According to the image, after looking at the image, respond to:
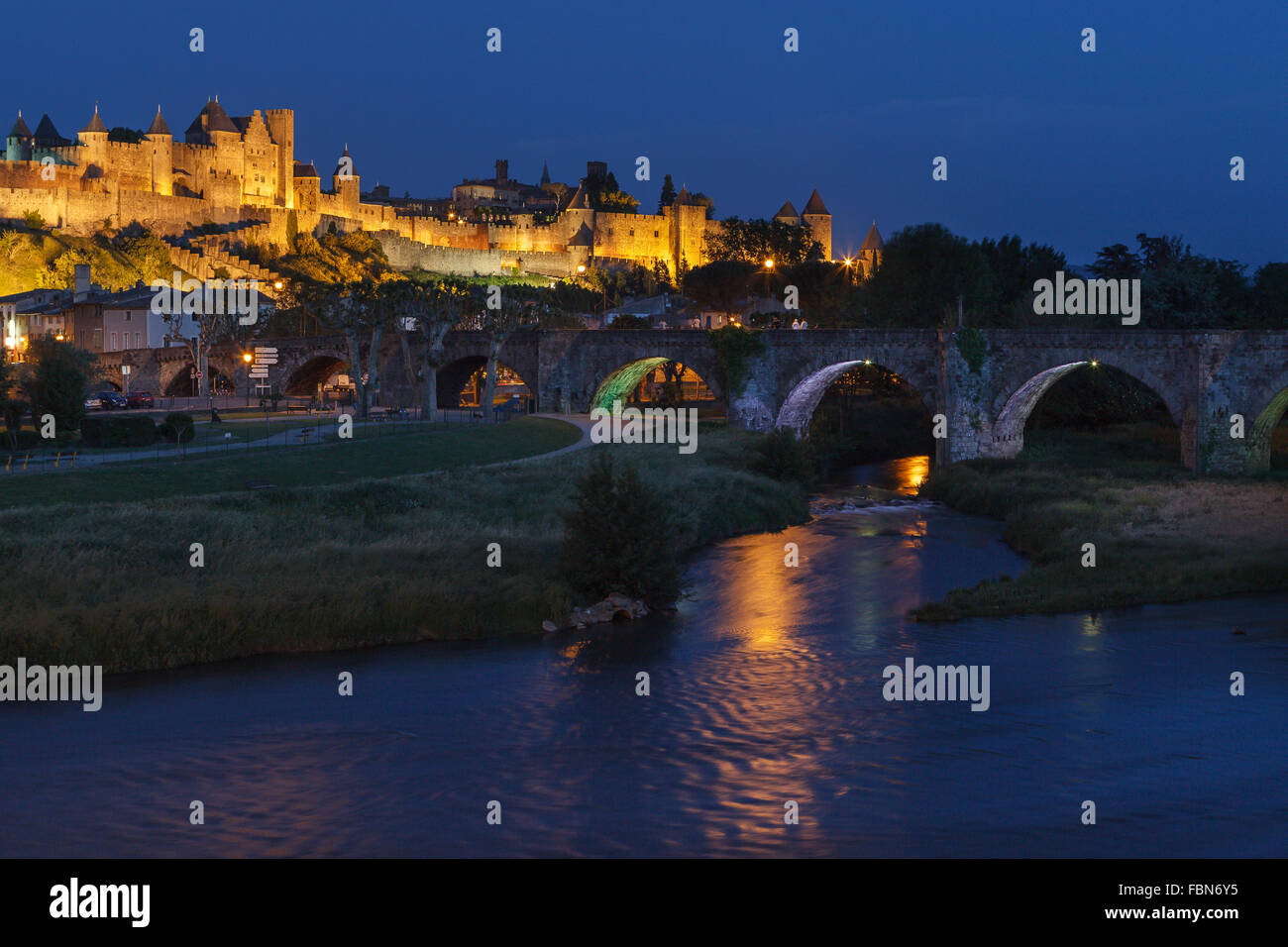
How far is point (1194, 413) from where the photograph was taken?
42.1 metres

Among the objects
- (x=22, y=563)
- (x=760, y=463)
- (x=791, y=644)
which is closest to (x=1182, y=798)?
(x=791, y=644)

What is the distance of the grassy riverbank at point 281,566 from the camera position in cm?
2108

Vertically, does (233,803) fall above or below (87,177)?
below

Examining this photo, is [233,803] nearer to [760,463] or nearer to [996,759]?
[996,759]

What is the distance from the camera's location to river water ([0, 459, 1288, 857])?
14.5 meters

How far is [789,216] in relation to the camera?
488ft

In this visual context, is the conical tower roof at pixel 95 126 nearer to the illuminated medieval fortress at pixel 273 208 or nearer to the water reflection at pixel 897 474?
the illuminated medieval fortress at pixel 273 208

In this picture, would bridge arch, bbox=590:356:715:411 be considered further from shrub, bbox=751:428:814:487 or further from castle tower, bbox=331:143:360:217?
castle tower, bbox=331:143:360:217

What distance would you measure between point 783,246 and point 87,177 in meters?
66.0

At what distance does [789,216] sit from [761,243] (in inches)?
454

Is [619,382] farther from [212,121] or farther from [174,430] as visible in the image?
[212,121]

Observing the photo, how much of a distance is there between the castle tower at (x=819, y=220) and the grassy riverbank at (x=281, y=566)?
121 meters

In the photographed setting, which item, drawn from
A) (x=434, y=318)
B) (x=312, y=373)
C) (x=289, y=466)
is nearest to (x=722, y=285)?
(x=312, y=373)

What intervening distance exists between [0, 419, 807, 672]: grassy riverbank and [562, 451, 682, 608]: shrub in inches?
26.4
